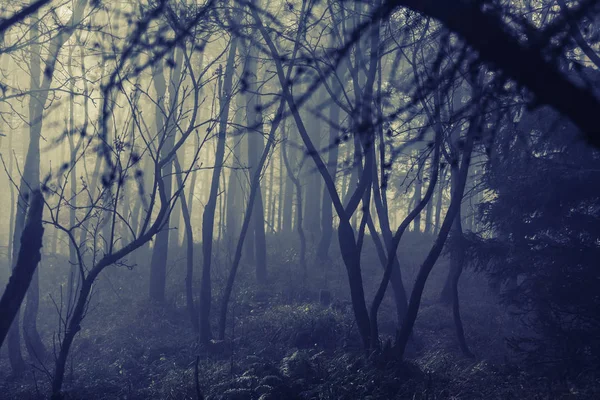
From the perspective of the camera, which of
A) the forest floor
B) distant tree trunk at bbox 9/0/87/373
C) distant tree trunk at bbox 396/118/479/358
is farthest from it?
distant tree trunk at bbox 9/0/87/373

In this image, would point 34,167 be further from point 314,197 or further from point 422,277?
point 314,197

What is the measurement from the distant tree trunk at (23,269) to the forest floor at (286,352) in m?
2.44

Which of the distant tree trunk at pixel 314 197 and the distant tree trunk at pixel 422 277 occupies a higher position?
the distant tree trunk at pixel 314 197

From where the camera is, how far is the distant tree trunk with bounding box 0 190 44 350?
7391 mm

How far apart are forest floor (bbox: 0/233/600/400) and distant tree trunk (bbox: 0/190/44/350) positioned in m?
2.44

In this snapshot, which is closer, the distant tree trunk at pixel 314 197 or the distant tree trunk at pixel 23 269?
the distant tree trunk at pixel 23 269

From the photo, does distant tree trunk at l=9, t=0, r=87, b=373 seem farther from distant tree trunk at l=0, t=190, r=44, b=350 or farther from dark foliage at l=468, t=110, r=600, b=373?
dark foliage at l=468, t=110, r=600, b=373

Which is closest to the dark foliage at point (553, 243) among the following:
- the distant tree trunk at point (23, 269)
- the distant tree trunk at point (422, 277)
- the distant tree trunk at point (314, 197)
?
the distant tree trunk at point (422, 277)

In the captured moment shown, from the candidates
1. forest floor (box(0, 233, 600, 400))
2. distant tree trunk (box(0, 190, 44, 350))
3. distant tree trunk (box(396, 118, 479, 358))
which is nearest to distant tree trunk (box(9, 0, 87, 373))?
forest floor (box(0, 233, 600, 400))

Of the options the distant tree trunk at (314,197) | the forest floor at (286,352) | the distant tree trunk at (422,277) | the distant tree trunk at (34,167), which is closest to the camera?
the forest floor at (286,352)

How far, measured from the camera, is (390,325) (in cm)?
1491

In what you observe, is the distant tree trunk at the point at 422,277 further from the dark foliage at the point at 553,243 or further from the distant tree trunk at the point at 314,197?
the distant tree trunk at the point at 314,197

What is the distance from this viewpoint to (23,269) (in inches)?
297

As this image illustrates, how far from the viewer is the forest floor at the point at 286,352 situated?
8.49 m
